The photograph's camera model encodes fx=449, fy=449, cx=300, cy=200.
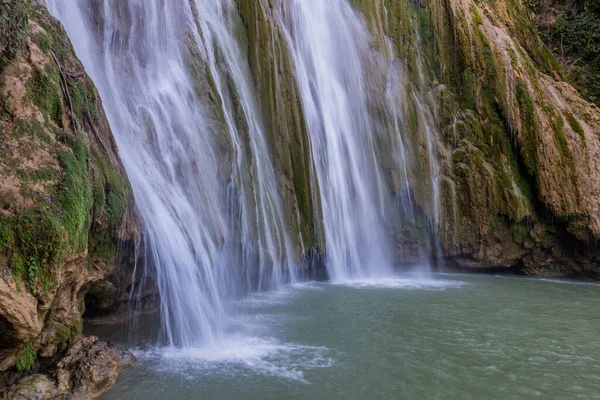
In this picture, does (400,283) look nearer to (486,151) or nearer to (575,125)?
(486,151)

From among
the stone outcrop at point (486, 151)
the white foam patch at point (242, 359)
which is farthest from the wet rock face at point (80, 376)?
the stone outcrop at point (486, 151)

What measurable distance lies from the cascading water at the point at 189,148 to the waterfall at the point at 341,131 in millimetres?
2682

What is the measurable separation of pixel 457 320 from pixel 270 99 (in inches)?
299

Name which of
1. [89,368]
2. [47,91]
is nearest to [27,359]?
→ [89,368]

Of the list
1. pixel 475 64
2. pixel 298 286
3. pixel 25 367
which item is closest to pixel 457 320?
pixel 298 286

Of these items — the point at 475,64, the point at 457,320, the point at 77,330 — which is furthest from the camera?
the point at 475,64

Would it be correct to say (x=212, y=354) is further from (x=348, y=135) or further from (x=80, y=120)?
(x=348, y=135)

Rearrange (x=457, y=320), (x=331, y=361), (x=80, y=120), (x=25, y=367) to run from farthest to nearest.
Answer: (x=457, y=320)
(x=331, y=361)
(x=80, y=120)
(x=25, y=367)

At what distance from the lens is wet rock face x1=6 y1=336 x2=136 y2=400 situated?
4.43 metres

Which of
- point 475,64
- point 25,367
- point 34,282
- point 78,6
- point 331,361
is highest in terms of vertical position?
point 475,64

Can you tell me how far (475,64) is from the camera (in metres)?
19.4

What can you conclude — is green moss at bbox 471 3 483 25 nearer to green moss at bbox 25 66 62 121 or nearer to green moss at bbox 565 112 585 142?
green moss at bbox 565 112 585 142

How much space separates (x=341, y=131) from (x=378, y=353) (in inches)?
397

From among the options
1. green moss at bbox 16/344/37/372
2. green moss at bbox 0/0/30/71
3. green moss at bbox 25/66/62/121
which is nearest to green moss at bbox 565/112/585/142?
green moss at bbox 25/66/62/121
